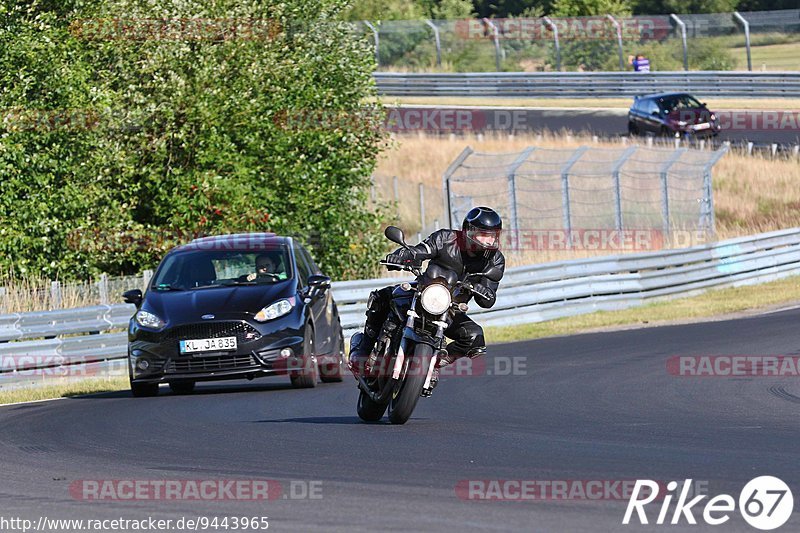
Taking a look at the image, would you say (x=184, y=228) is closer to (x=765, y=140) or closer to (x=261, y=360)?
(x=261, y=360)

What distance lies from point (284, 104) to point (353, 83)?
11.0ft

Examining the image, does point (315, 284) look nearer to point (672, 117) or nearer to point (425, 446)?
point (425, 446)

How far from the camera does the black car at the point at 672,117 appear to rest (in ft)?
142

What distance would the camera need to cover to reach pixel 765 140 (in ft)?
146

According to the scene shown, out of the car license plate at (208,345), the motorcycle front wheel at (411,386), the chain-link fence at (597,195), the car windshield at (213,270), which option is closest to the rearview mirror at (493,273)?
the motorcycle front wheel at (411,386)

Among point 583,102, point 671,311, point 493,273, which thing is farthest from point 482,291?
point 583,102

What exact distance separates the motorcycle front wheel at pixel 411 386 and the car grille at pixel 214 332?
11.7 ft

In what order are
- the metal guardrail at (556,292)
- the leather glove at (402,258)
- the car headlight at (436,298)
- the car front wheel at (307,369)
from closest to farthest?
the car headlight at (436,298) → the leather glove at (402,258) → the car front wheel at (307,369) → the metal guardrail at (556,292)

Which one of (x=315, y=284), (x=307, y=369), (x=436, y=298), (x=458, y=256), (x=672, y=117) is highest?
(x=458, y=256)

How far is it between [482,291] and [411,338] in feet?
2.06

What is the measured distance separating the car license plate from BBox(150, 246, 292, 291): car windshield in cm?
93

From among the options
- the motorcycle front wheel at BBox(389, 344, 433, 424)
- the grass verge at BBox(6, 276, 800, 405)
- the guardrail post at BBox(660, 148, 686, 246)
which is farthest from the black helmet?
the guardrail post at BBox(660, 148, 686, 246)

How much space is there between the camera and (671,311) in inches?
944

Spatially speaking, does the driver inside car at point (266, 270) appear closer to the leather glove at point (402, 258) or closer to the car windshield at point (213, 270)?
the car windshield at point (213, 270)
